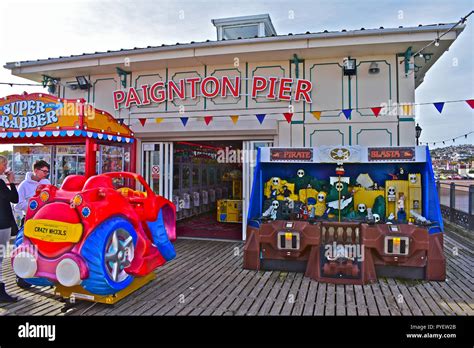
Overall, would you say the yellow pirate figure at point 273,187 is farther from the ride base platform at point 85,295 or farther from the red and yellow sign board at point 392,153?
the ride base platform at point 85,295

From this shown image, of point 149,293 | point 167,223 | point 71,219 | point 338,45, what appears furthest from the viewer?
point 338,45

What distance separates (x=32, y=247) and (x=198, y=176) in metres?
8.22

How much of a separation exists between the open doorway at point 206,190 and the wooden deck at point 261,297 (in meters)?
3.23

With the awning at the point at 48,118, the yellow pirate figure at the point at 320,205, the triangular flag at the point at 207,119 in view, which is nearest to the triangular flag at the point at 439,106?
the yellow pirate figure at the point at 320,205

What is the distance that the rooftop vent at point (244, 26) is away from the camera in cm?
898

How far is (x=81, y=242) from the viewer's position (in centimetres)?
385

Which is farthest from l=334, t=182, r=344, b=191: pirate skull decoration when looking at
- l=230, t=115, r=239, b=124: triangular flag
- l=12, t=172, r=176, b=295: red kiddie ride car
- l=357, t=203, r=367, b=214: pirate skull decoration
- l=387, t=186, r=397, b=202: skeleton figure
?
l=12, t=172, r=176, b=295: red kiddie ride car

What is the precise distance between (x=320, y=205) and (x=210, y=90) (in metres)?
3.94

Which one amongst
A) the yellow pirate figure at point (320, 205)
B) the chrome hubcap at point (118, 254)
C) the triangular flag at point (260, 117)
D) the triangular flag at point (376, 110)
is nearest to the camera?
the chrome hubcap at point (118, 254)

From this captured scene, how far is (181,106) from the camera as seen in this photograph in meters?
8.26

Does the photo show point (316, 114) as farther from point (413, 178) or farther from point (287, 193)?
point (413, 178)

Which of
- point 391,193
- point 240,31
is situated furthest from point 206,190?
point 391,193

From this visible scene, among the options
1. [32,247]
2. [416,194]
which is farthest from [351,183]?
[32,247]

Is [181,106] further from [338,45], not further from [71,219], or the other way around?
[71,219]
